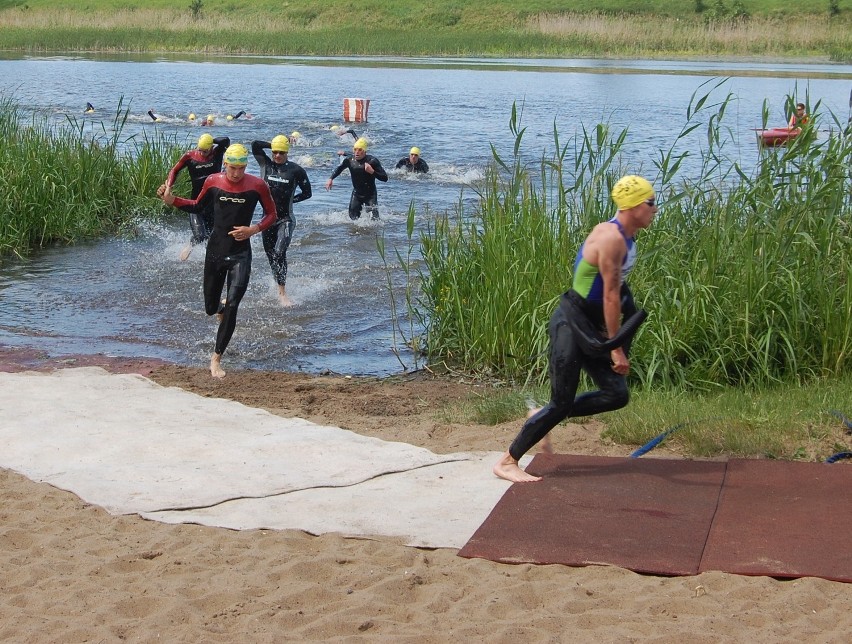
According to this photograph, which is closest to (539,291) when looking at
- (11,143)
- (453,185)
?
(11,143)

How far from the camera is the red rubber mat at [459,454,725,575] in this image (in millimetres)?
5531

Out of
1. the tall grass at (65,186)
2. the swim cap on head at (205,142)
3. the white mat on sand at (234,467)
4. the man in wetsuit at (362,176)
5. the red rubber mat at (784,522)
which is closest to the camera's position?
the red rubber mat at (784,522)

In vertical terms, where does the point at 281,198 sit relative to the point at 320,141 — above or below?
above

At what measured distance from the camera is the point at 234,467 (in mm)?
7035

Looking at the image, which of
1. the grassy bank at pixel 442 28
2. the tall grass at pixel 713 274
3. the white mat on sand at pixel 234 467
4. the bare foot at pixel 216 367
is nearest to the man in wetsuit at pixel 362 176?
the bare foot at pixel 216 367

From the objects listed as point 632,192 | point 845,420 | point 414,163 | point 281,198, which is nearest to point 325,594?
point 632,192

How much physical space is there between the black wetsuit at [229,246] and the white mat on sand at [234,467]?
1.51 metres

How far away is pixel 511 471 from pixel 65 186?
1182 cm

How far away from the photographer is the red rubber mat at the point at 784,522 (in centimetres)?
530

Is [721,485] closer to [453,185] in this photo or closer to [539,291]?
[539,291]

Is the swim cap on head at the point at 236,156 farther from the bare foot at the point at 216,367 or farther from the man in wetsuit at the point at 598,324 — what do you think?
the man in wetsuit at the point at 598,324

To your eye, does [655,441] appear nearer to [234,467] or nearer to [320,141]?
[234,467]

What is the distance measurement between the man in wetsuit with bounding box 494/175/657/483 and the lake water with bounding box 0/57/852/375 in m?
3.41

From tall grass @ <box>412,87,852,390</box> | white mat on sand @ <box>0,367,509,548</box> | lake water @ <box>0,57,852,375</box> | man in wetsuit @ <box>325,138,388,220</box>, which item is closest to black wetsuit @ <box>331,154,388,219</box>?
man in wetsuit @ <box>325,138,388,220</box>
